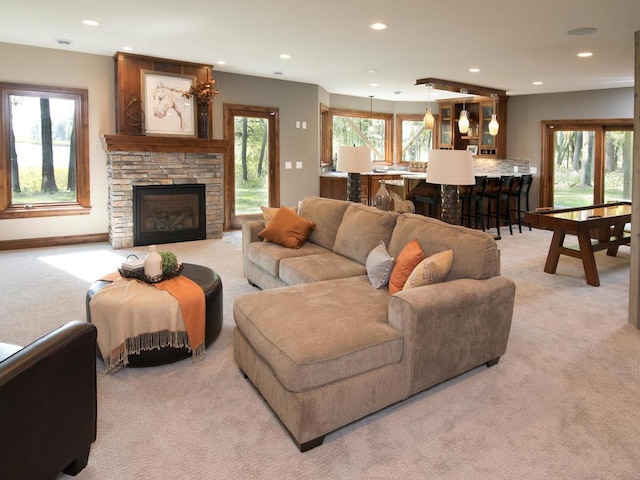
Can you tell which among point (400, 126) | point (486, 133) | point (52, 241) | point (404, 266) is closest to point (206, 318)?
point (404, 266)

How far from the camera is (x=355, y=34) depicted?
201 inches

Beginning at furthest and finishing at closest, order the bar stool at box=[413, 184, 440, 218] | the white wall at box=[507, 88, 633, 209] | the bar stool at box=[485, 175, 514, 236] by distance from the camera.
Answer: the white wall at box=[507, 88, 633, 209] < the bar stool at box=[485, 175, 514, 236] < the bar stool at box=[413, 184, 440, 218]

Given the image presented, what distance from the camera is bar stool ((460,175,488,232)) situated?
7.73 m

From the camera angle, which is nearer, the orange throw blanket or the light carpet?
the light carpet

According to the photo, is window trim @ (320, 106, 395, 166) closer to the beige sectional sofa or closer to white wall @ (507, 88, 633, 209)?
white wall @ (507, 88, 633, 209)

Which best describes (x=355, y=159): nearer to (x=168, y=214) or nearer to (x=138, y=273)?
(x=138, y=273)

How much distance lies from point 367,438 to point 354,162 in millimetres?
3583

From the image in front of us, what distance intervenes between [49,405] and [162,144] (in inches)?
212

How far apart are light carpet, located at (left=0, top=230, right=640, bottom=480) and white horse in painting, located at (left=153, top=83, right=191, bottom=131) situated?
3681 millimetres

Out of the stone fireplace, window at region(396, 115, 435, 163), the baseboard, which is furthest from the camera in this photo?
window at region(396, 115, 435, 163)

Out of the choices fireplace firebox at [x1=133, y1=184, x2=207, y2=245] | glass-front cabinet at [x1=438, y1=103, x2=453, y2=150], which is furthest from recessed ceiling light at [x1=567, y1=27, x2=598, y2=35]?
glass-front cabinet at [x1=438, y1=103, x2=453, y2=150]

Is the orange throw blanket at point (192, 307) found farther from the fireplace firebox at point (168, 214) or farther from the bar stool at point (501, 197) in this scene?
the bar stool at point (501, 197)

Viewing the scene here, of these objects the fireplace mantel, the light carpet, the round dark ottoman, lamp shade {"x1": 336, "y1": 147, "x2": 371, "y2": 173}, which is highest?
the fireplace mantel

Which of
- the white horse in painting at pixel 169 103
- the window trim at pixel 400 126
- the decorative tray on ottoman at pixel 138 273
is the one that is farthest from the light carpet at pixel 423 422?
the window trim at pixel 400 126
